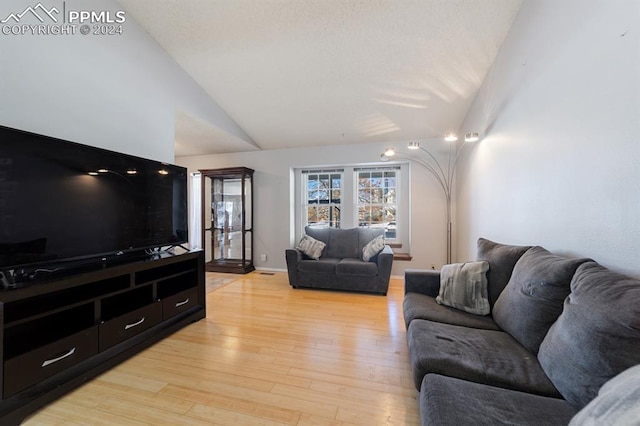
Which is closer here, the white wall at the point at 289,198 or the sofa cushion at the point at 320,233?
the white wall at the point at 289,198

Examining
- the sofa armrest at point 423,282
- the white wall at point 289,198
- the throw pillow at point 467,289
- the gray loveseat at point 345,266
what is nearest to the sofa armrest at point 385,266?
the gray loveseat at point 345,266

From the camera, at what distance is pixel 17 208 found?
4.80 ft

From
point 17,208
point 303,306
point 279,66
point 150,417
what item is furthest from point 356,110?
point 150,417

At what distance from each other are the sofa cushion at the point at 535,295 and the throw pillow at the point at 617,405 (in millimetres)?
573

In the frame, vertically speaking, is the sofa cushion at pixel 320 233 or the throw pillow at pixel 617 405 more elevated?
the sofa cushion at pixel 320 233

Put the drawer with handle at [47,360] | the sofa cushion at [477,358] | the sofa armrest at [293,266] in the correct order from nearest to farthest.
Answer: the sofa cushion at [477,358] → the drawer with handle at [47,360] → the sofa armrest at [293,266]

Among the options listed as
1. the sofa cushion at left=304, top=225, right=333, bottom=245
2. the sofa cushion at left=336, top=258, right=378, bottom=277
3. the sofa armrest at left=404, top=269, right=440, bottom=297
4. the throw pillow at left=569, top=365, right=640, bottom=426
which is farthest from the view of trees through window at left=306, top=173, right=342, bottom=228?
the throw pillow at left=569, top=365, right=640, bottom=426

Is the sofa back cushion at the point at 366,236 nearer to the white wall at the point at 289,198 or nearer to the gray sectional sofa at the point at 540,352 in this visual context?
the white wall at the point at 289,198

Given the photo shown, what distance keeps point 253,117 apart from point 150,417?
348cm

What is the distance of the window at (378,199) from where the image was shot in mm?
4398

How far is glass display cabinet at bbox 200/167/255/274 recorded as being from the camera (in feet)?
15.1

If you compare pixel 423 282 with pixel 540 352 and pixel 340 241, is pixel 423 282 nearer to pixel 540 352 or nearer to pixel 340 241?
pixel 540 352

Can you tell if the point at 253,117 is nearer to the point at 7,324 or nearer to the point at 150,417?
the point at 7,324

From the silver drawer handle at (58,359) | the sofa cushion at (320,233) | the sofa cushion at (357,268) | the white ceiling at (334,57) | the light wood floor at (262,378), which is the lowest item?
the light wood floor at (262,378)
